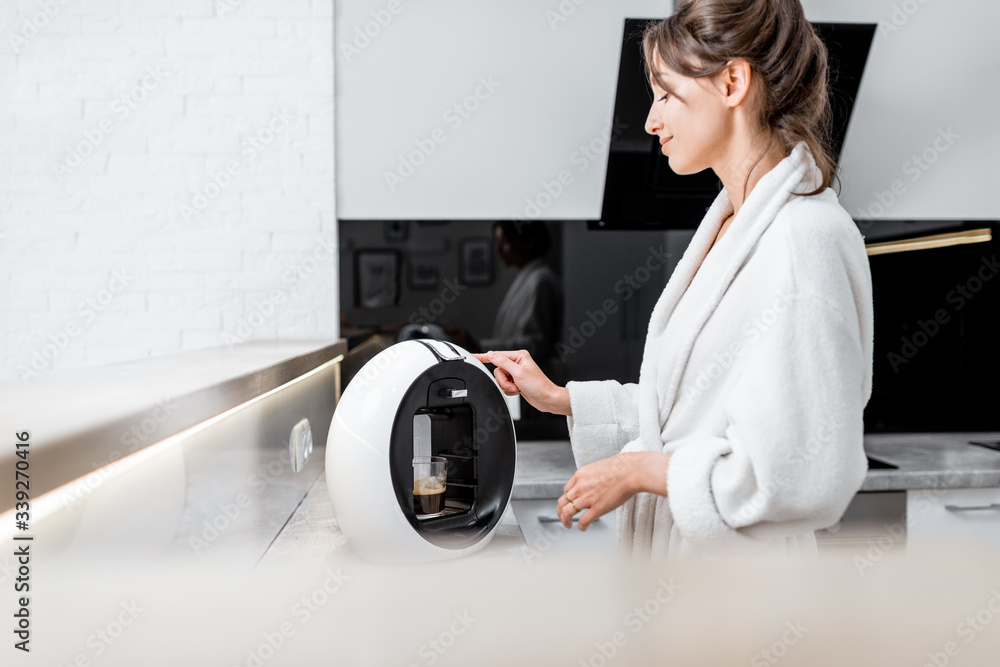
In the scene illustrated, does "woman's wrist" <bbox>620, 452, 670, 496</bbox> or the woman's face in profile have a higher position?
the woman's face in profile

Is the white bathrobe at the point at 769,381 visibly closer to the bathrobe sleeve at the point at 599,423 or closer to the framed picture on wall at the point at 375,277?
the bathrobe sleeve at the point at 599,423

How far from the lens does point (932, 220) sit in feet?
6.95

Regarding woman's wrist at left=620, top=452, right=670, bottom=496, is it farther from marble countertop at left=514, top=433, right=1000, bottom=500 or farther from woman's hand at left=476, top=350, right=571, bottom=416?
marble countertop at left=514, top=433, right=1000, bottom=500

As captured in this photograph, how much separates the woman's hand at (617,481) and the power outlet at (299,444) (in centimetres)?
63

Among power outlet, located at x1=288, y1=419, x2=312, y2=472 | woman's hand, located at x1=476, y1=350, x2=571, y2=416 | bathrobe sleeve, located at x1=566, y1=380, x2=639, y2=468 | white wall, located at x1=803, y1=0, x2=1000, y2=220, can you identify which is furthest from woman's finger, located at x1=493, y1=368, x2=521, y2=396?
white wall, located at x1=803, y1=0, x2=1000, y2=220

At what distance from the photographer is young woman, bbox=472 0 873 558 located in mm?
678

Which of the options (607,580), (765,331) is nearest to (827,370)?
(765,331)

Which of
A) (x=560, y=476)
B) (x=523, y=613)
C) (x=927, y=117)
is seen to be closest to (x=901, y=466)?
(x=560, y=476)

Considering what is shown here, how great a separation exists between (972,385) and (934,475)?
2.14 ft

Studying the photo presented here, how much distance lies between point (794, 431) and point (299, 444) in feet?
2.98

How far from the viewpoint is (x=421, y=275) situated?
6.63ft

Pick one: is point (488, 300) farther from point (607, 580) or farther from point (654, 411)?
point (607, 580)

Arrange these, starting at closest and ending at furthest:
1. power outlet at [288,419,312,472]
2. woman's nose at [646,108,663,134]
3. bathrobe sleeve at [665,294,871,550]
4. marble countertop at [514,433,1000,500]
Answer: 1. bathrobe sleeve at [665,294,871,550]
2. woman's nose at [646,108,663,134]
3. power outlet at [288,419,312,472]
4. marble countertop at [514,433,1000,500]

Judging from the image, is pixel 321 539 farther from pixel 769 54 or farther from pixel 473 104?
pixel 473 104
